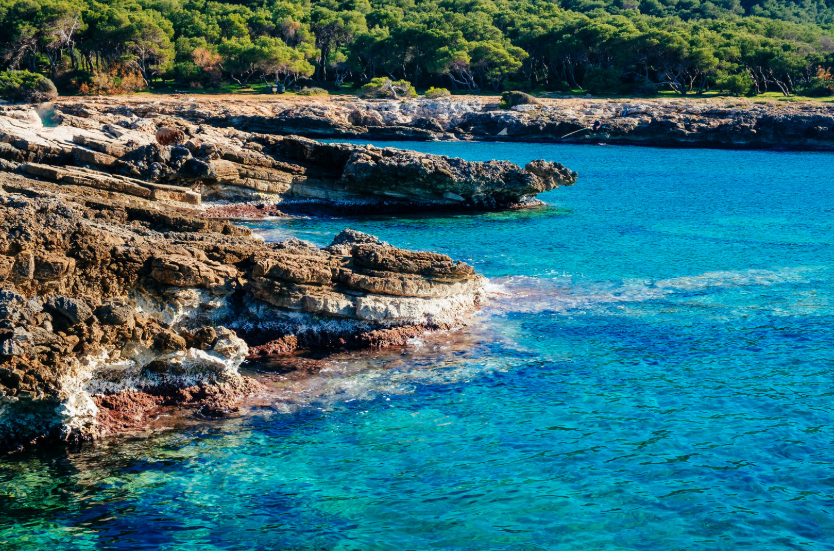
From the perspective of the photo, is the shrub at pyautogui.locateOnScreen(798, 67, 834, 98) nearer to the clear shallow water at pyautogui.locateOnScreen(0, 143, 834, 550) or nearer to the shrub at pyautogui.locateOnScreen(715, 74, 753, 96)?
the shrub at pyautogui.locateOnScreen(715, 74, 753, 96)

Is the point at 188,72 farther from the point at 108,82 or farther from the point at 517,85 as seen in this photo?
the point at 517,85

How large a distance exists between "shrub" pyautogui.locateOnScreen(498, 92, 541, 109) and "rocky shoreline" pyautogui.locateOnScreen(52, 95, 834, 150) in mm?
1216

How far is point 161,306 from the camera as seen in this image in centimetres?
2195

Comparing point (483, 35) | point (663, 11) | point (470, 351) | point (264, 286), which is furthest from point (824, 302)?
point (663, 11)

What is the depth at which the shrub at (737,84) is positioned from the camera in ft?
364

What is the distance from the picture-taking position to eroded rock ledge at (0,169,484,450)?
17234 mm

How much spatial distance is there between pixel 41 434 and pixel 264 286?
8.11 m

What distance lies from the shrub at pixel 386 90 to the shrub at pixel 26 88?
1794 inches

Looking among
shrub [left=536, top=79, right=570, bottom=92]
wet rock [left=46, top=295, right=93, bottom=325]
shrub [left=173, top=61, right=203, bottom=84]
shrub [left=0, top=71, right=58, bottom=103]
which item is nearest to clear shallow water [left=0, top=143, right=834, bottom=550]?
wet rock [left=46, top=295, right=93, bottom=325]

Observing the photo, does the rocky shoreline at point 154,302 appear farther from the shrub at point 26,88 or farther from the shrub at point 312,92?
the shrub at point 312,92

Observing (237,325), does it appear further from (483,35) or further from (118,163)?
(483,35)

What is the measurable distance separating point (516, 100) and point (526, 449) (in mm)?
99582

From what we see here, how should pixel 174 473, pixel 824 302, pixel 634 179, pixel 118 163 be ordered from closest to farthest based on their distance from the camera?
1. pixel 174 473
2. pixel 824 302
3. pixel 118 163
4. pixel 634 179

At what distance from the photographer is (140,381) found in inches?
752
